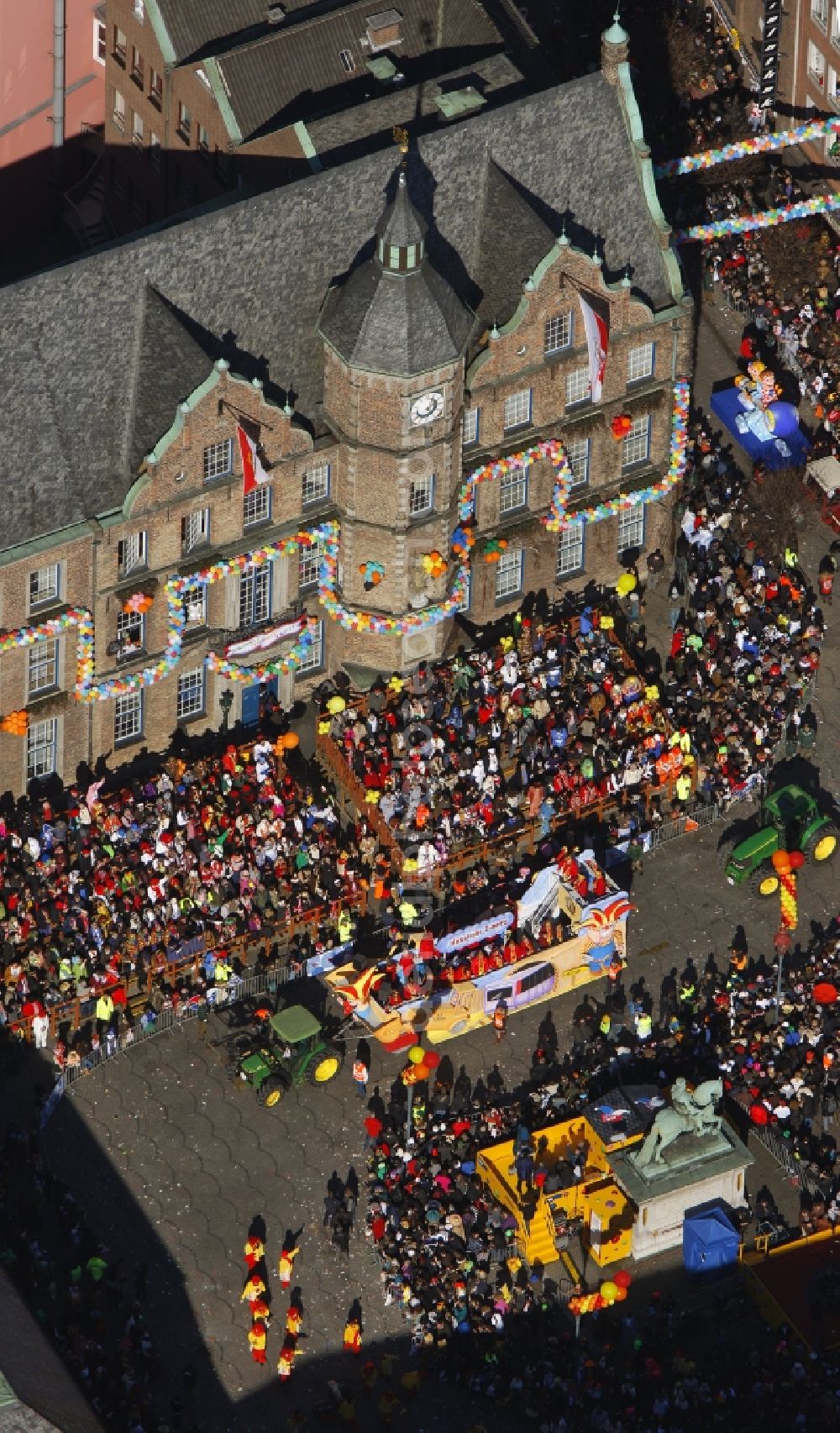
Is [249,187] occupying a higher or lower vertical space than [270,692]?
higher

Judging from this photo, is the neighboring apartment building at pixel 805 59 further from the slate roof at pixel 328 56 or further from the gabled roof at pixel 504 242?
the gabled roof at pixel 504 242

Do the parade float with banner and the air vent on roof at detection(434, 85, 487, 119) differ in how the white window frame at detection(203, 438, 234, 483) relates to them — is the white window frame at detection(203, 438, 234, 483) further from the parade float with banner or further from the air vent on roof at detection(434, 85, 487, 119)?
the parade float with banner

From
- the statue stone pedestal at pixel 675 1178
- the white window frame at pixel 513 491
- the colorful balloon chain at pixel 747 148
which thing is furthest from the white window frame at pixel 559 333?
the statue stone pedestal at pixel 675 1178

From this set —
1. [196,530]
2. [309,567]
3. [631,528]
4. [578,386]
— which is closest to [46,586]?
[196,530]

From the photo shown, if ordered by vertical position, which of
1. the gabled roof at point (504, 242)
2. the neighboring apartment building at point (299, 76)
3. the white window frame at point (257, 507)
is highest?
the neighboring apartment building at point (299, 76)

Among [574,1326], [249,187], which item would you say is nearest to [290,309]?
[249,187]

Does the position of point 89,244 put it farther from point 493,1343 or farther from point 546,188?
point 493,1343

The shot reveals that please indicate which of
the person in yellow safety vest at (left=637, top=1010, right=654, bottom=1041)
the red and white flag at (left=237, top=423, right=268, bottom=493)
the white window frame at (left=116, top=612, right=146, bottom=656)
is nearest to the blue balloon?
the red and white flag at (left=237, top=423, right=268, bottom=493)
